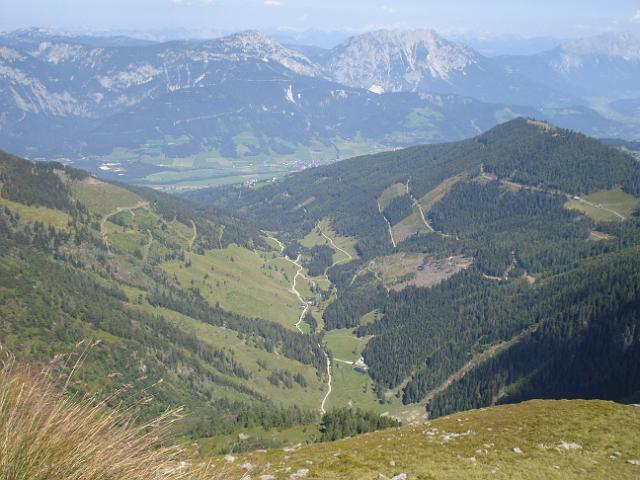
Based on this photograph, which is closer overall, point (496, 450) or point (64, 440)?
point (64, 440)

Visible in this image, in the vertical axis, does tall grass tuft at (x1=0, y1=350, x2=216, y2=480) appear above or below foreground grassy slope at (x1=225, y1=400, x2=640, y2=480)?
above

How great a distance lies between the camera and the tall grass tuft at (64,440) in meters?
13.2

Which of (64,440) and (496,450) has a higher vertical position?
(64,440)

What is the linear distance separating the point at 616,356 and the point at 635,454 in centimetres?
15725

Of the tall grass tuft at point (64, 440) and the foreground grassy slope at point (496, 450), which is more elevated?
the tall grass tuft at point (64, 440)

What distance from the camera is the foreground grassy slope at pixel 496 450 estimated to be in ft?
148

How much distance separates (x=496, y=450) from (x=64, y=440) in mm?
46723

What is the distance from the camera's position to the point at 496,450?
52250 mm

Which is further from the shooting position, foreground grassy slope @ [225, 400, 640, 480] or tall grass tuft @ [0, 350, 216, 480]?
foreground grassy slope @ [225, 400, 640, 480]

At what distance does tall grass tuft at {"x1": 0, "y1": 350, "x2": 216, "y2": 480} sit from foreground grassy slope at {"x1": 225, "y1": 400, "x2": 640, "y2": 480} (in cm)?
2911

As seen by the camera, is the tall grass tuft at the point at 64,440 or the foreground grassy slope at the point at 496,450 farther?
the foreground grassy slope at the point at 496,450

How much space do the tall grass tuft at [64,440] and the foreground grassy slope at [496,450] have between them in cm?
2911

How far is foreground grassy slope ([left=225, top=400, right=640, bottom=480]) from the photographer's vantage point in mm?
45250

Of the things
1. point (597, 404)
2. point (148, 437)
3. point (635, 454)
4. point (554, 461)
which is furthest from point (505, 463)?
point (148, 437)
